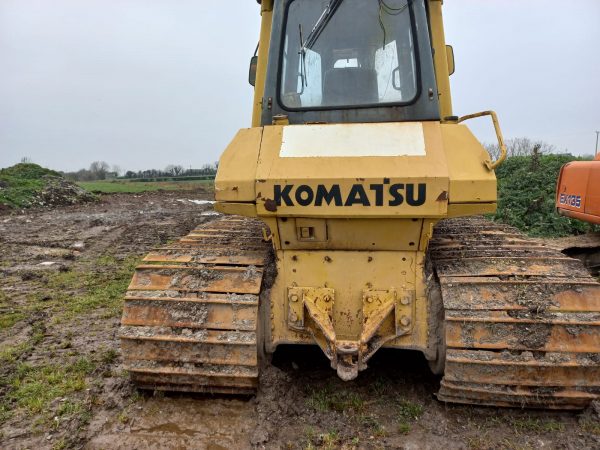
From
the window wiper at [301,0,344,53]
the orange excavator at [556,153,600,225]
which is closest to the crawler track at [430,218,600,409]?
the window wiper at [301,0,344,53]

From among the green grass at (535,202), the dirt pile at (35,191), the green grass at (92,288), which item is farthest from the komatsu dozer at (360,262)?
the dirt pile at (35,191)

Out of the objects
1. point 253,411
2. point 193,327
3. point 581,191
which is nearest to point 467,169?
point 193,327

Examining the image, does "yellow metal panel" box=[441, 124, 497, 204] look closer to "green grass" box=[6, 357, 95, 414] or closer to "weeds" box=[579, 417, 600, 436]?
"weeds" box=[579, 417, 600, 436]

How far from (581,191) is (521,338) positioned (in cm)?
484

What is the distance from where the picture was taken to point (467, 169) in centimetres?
261

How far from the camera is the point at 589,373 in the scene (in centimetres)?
256

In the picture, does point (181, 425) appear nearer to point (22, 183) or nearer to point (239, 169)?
point (239, 169)

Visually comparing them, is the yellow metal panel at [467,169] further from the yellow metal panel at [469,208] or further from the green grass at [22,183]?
the green grass at [22,183]

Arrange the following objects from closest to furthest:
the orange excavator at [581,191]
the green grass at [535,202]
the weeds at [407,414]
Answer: the weeds at [407,414]
the orange excavator at [581,191]
the green grass at [535,202]

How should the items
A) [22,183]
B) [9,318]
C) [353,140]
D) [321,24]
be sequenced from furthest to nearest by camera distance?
[22,183] → [9,318] → [321,24] → [353,140]

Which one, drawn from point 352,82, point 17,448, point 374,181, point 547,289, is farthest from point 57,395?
point 547,289

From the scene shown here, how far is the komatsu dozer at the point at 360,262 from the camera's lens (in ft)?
8.48

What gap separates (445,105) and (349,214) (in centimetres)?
158

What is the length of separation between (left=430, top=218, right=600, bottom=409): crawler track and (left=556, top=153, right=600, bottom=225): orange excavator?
4.03m
